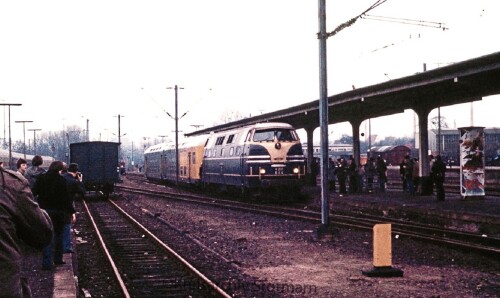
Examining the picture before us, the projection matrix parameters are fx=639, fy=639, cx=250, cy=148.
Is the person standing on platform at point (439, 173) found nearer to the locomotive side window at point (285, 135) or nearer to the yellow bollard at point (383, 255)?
the locomotive side window at point (285, 135)

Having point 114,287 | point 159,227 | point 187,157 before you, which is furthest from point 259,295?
point 187,157

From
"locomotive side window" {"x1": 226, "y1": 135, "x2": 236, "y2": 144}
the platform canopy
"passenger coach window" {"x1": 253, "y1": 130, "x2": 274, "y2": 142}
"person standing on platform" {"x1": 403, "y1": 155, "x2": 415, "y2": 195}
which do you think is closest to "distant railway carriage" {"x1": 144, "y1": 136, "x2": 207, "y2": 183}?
"locomotive side window" {"x1": 226, "y1": 135, "x2": 236, "y2": 144}

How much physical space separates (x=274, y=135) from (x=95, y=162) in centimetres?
1148

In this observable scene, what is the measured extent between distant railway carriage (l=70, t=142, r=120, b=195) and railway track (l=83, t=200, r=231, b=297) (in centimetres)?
1508

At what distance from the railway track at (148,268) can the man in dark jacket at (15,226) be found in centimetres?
637

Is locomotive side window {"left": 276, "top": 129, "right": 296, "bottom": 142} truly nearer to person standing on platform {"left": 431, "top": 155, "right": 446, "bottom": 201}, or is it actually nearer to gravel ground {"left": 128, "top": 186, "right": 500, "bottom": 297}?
person standing on platform {"left": 431, "top": 155, "right": 446, "bottom": 201}

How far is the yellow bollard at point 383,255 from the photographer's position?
11078mm

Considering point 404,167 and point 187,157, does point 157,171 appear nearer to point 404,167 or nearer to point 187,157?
point 187,157

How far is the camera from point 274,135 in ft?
92.3

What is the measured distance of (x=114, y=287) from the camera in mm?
10688

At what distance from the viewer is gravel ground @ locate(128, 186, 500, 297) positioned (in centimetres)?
995

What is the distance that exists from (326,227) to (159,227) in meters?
6.21

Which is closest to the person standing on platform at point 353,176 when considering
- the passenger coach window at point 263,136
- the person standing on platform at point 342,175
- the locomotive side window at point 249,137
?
the person standing on platform at point 342,175

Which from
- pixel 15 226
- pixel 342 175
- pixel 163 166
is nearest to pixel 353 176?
pixel 342 175
